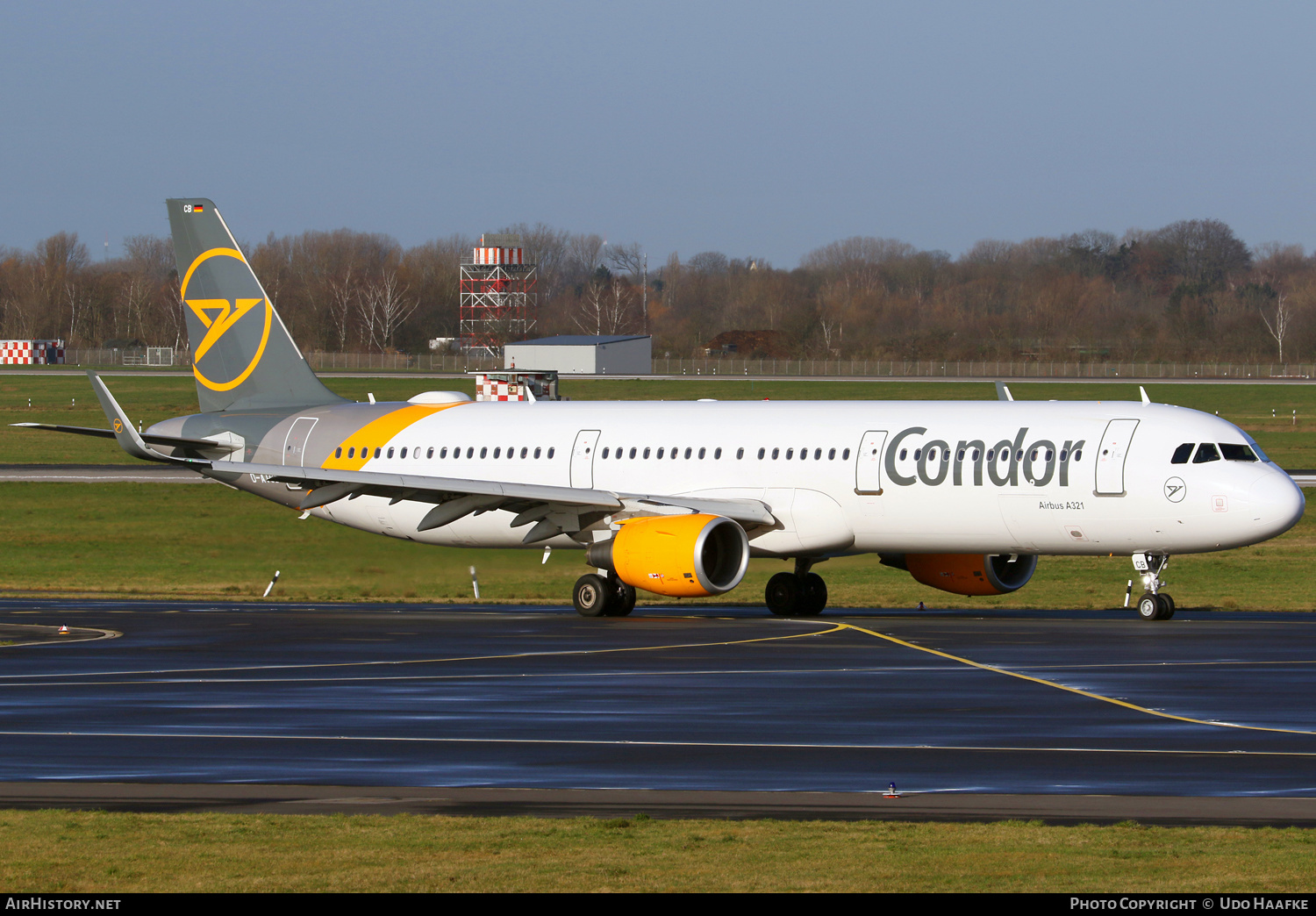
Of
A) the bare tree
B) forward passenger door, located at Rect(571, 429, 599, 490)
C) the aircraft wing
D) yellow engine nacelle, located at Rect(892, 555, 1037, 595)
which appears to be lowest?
yellow engine nacelle, located at Rect(892, 555, 1037, 595)

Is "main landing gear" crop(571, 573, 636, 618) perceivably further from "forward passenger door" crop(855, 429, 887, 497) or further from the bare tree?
the bare tree

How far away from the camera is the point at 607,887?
1202 centimetres

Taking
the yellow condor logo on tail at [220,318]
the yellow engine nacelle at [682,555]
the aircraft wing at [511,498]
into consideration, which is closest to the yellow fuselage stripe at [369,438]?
the aircraft wing at [511,498]

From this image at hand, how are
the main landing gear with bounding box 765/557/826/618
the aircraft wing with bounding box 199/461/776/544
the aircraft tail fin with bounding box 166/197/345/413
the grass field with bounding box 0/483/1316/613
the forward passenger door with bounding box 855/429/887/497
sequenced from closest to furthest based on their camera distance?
the forward passenger door with bounding box 855/429/887/497, the aircraft wing with bounding box 199/461/776/544, the main landing gear with bounding box 765/557/826/618, the grass field with bounding box 0/483/1316/613, the aircraft tail fin with bounding box 166/197/345/413

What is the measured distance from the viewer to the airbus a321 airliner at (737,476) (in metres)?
32.3

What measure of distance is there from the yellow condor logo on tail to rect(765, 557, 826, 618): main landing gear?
14.2 m

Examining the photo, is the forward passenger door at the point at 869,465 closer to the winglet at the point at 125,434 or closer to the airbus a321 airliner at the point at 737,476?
the airbus a321 airliner at the point at 737,476

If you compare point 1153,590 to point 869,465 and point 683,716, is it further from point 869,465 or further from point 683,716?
point 683,716

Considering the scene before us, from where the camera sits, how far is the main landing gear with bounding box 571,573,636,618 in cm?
3531

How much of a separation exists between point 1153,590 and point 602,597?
417 inches

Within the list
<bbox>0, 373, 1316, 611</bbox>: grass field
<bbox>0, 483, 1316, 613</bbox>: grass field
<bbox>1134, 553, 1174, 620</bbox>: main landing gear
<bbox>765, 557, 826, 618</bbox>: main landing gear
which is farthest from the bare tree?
<bbox>1134, 553, 1174, 620</bbox>: main landing gear

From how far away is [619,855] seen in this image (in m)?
13.1

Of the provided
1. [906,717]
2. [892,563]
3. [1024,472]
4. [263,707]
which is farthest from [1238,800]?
[892,563]

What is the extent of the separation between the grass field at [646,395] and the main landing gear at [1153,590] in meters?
53.7
